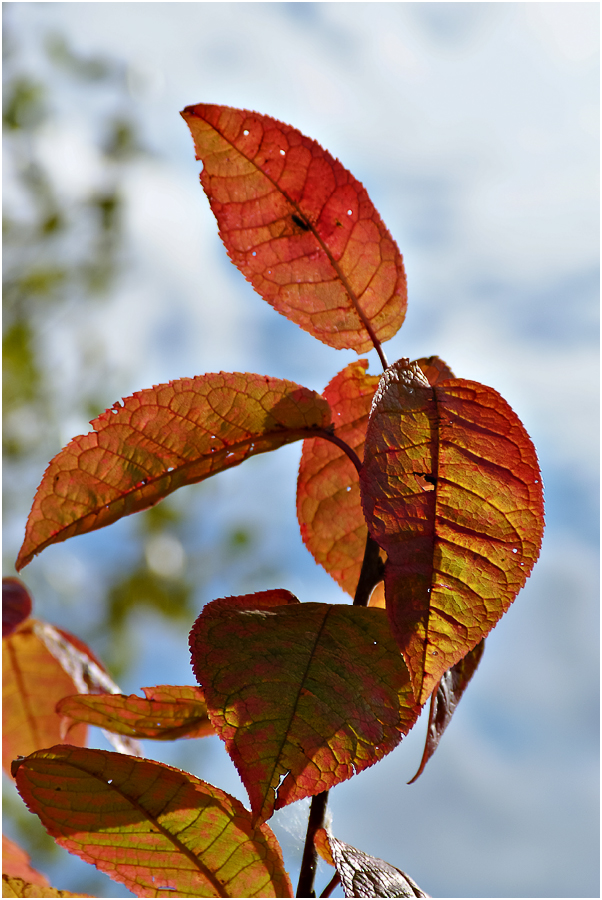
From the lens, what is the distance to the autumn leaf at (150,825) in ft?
1.13

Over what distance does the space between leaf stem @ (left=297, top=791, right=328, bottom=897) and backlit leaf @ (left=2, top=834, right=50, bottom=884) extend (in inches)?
10.4

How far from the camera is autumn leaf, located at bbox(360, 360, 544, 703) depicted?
28cm

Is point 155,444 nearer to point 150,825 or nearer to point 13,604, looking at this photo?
point 150,825

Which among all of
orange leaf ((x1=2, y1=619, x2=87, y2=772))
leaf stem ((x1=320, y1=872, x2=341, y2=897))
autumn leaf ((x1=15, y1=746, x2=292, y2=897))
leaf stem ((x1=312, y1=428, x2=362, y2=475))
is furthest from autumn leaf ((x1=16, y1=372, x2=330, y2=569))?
orange leaf ((x1=2, y1=619, x2=87, y2=772))

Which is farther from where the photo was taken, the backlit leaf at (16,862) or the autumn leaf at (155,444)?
the backlit leaf at (16,862)

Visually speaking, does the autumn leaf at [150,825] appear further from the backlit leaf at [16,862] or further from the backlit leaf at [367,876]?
the backlit leaf at [16,862]

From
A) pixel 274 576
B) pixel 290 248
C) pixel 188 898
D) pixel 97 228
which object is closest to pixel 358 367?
pixel 290 248

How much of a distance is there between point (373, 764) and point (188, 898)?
160 mm

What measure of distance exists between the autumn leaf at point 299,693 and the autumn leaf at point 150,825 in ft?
0.27

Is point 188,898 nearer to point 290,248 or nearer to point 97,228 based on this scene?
point 290,248

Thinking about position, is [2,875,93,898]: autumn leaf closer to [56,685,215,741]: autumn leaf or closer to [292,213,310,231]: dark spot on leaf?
[56,685,215,741]: autumn leaf

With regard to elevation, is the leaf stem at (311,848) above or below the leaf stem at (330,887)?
above

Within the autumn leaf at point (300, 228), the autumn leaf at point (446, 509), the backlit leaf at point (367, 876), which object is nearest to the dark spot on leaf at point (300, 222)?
the autumn leaf at point (300, 228)

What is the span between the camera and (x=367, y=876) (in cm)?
32
